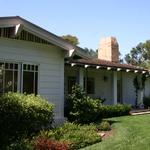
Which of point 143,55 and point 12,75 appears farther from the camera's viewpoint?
point 143,55

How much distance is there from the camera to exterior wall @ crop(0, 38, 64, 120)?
14383mm

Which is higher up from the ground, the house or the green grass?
the house

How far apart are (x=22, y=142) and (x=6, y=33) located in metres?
5.42

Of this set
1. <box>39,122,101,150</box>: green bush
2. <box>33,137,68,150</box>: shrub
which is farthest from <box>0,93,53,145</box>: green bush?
<box>33,137,68,150</box>: shrub

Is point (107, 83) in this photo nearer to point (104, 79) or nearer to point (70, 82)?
point (104, 79)

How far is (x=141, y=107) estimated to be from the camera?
2667 cm

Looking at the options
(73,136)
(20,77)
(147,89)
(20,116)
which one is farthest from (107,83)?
(20,116)

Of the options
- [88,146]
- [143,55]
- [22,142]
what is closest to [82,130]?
[88,146]

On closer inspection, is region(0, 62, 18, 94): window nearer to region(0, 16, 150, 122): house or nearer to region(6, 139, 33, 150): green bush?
region(0, 16, 150, 122): house

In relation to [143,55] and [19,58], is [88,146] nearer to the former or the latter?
[19,58]

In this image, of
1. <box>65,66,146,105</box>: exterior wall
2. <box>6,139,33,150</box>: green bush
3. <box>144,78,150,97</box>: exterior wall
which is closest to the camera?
<box>6,139,33,150</box>: green bush

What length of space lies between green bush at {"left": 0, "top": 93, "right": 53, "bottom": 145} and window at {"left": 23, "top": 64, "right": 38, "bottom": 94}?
246 centimetres

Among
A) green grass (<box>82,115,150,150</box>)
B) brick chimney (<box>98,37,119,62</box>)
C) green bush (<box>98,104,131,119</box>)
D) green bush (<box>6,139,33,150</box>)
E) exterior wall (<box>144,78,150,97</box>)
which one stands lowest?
green grass (<box>82,115,150,150</box>)

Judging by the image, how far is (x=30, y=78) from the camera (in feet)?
49.6
